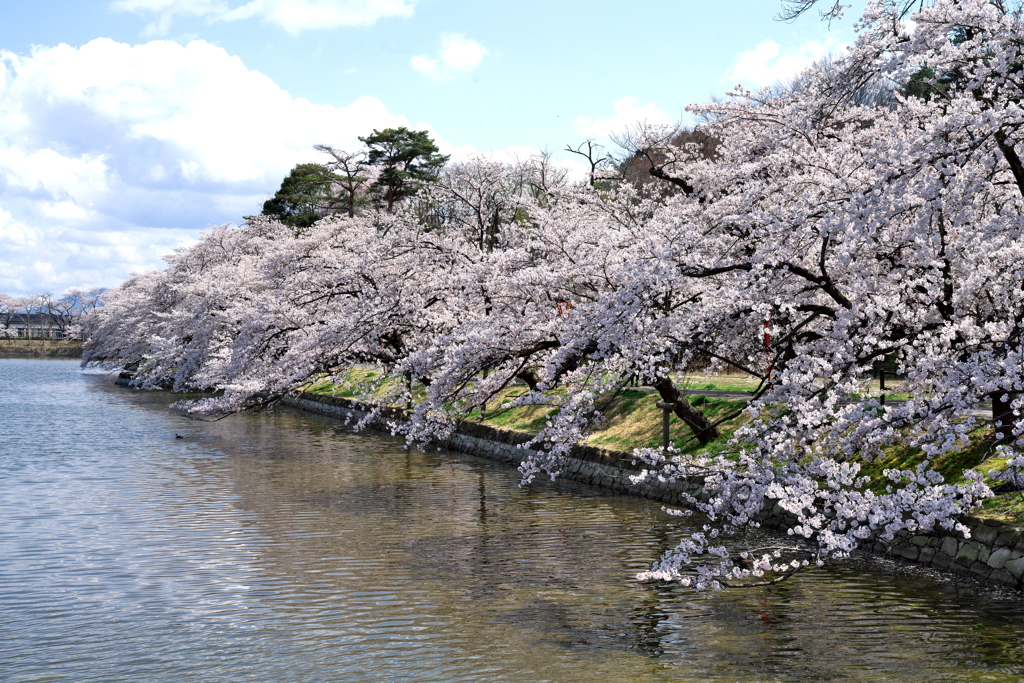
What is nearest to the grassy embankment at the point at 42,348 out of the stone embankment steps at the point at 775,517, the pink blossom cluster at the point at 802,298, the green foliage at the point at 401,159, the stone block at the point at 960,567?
the green foliage at the point at 401,159

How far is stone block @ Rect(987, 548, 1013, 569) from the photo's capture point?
1112cm

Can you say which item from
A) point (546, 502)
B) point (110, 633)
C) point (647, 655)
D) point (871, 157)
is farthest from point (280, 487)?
point (871, 157)

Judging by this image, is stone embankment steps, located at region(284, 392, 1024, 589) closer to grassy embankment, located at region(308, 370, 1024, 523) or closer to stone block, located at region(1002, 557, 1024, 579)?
stone block, located at region(1002, 557, 1024, 579)

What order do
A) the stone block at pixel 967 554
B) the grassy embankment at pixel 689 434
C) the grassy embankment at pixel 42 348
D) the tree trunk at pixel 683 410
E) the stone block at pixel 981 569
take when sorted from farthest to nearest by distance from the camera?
the grassy embankment at pixel 42 348
the tree trunk at pixel 683 410
the grassy embankment at pixel 689 434
the stone block at pixel 967 554
the stone block at pixel 981 569

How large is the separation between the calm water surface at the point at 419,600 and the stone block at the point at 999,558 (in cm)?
46

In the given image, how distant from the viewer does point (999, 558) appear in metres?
11.2

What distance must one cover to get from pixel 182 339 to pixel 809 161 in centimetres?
3787

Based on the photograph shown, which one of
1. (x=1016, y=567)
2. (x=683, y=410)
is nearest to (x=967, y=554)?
(x=1016, y=567)

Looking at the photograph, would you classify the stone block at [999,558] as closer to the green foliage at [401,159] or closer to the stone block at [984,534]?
the stone block at [984,534]

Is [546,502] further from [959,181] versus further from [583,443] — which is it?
[959,181]

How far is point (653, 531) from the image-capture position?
1516 centimetres

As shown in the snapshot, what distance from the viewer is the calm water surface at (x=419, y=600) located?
9008mm

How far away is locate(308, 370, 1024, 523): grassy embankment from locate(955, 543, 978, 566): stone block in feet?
1.48

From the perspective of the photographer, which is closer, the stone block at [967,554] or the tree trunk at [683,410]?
the stone block at [967,554]
